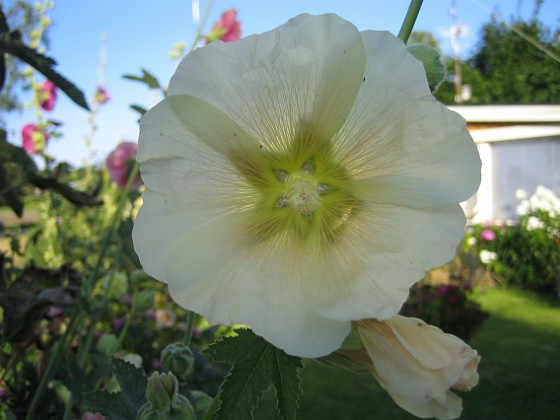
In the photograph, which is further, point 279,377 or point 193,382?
point 193,382

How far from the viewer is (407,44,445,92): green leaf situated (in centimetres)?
65

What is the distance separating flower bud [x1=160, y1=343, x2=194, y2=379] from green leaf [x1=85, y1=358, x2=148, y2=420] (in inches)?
3.1

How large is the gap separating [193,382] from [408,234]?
219cm

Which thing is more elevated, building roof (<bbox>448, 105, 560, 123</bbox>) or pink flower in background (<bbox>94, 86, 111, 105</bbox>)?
building roof (<bbox>448, 105, 560, 123</bbox>)

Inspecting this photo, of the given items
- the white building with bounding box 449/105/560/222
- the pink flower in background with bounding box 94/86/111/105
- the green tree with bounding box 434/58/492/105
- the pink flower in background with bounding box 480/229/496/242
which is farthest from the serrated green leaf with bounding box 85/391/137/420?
the green tree with bounding box 434/58/492/105

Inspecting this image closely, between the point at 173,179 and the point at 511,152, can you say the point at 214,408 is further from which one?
the point at 511,152

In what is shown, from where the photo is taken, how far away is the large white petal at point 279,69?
48cm

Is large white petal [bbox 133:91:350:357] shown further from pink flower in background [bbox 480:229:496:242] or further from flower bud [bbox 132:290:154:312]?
pink flower in background [bbox 480:229:496:242]

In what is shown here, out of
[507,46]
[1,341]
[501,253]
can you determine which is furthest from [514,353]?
[507,46]

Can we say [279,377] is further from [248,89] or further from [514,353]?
[514,353]

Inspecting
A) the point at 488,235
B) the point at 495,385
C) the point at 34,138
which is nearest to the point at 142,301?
the point at 34,138

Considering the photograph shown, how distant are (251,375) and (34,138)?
1958 mm

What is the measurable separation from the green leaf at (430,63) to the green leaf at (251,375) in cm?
38

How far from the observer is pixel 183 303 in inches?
18.4
